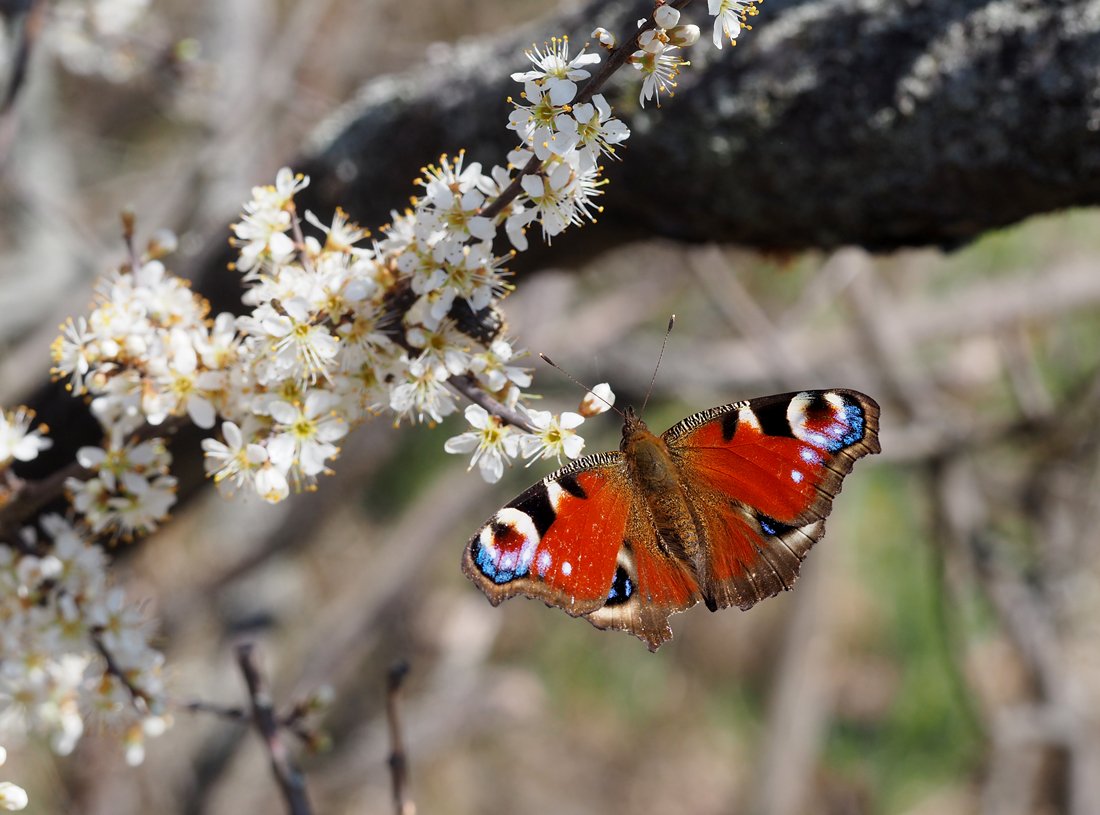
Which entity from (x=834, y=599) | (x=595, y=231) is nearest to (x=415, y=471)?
(x=834, y=599)

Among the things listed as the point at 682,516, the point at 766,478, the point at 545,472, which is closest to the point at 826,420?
the point at 766,478

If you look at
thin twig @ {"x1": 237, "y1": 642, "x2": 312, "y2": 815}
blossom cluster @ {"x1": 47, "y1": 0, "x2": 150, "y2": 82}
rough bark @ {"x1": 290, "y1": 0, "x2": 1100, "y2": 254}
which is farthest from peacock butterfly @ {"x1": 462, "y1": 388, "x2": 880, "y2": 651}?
blossom cluster @ {"x1": 47, "y1": 0, "x2": 150, "y2": 82}

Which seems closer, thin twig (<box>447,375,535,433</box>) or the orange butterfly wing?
thin twig (<box>447,375,535,433</box>)

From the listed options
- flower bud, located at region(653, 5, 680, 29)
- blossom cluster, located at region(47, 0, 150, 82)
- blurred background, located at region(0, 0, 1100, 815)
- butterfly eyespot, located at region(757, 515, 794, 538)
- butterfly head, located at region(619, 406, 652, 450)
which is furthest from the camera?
blurred background, located at region(0, 0, 1100, 815)

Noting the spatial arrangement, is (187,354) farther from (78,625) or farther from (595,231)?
(595,231)

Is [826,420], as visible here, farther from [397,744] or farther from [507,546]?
[397,744]

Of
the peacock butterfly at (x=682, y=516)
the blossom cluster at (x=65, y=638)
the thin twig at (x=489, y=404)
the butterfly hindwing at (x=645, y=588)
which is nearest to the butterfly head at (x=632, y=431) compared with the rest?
the peacock butterfly at (x=682, y=516)

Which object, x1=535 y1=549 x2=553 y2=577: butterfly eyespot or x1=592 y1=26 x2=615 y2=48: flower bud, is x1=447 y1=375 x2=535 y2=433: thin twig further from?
x1=592 y1=26 x2=615 y2=48: flower bud
